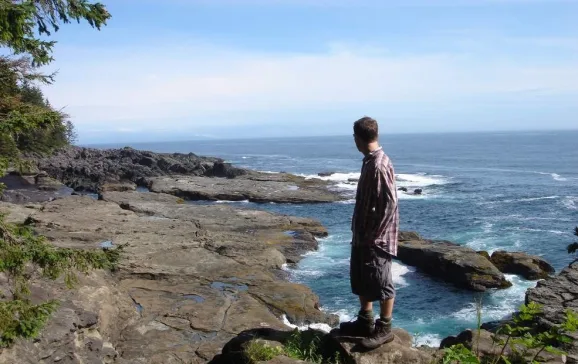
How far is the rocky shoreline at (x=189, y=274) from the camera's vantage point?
11156mm

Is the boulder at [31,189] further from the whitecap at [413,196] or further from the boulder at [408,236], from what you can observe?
the whitecap at [413,196]

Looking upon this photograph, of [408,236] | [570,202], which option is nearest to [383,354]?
[408,236]

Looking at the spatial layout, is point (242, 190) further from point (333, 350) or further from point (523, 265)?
point (333, 350)

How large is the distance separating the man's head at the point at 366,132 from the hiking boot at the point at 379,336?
220 centimetres

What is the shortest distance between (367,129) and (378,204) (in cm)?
91

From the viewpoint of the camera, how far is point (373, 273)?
6.07 m

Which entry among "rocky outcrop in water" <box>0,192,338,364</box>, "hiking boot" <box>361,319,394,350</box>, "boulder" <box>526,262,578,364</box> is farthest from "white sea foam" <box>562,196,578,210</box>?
"hiking boot" <box>361,319,394,350</box>

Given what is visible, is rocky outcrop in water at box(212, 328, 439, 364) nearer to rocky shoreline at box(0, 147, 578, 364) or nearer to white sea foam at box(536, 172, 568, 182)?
rocky shoreline at box(0, 147, 578, 364)

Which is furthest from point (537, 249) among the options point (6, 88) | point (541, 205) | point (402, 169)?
point (402, 169)

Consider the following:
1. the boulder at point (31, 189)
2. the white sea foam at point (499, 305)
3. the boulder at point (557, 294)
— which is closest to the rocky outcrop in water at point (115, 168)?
the boulder at point (31, 189)

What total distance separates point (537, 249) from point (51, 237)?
26.4m

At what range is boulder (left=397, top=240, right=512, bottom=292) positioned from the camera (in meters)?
23.1

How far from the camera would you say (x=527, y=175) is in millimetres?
67562

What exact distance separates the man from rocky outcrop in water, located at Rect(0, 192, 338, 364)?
5771mm
